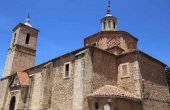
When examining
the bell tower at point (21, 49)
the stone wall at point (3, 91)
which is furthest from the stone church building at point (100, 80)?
the bell tower at point (21, 49)

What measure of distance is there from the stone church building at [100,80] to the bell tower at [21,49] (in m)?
3.06

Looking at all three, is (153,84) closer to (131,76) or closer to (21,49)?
(131,76)

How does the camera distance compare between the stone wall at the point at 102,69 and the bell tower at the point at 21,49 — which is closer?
the stone wall at the point at 102,69

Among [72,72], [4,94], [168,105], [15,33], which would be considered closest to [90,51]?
[72,72]

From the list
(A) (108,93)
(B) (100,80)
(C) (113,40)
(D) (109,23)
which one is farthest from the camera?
(D) (109,23)

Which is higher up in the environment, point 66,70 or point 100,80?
point 66,70

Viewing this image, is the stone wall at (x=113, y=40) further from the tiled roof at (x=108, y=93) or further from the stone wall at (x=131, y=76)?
the tiled roof at (x=108, y=93)

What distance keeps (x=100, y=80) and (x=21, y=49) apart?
1375 centimetres

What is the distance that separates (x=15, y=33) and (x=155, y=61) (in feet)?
59.2

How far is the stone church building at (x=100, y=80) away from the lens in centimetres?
1317

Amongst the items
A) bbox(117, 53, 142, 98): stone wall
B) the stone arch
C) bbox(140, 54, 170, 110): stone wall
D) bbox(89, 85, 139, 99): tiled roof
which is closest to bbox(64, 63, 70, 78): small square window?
bbox(89, 85, 139, 99): tiled roof

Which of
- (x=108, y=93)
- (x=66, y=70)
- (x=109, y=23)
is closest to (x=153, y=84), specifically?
(x=108, y=93)

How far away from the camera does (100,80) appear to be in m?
14.5

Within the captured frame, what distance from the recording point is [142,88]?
1420 cm
